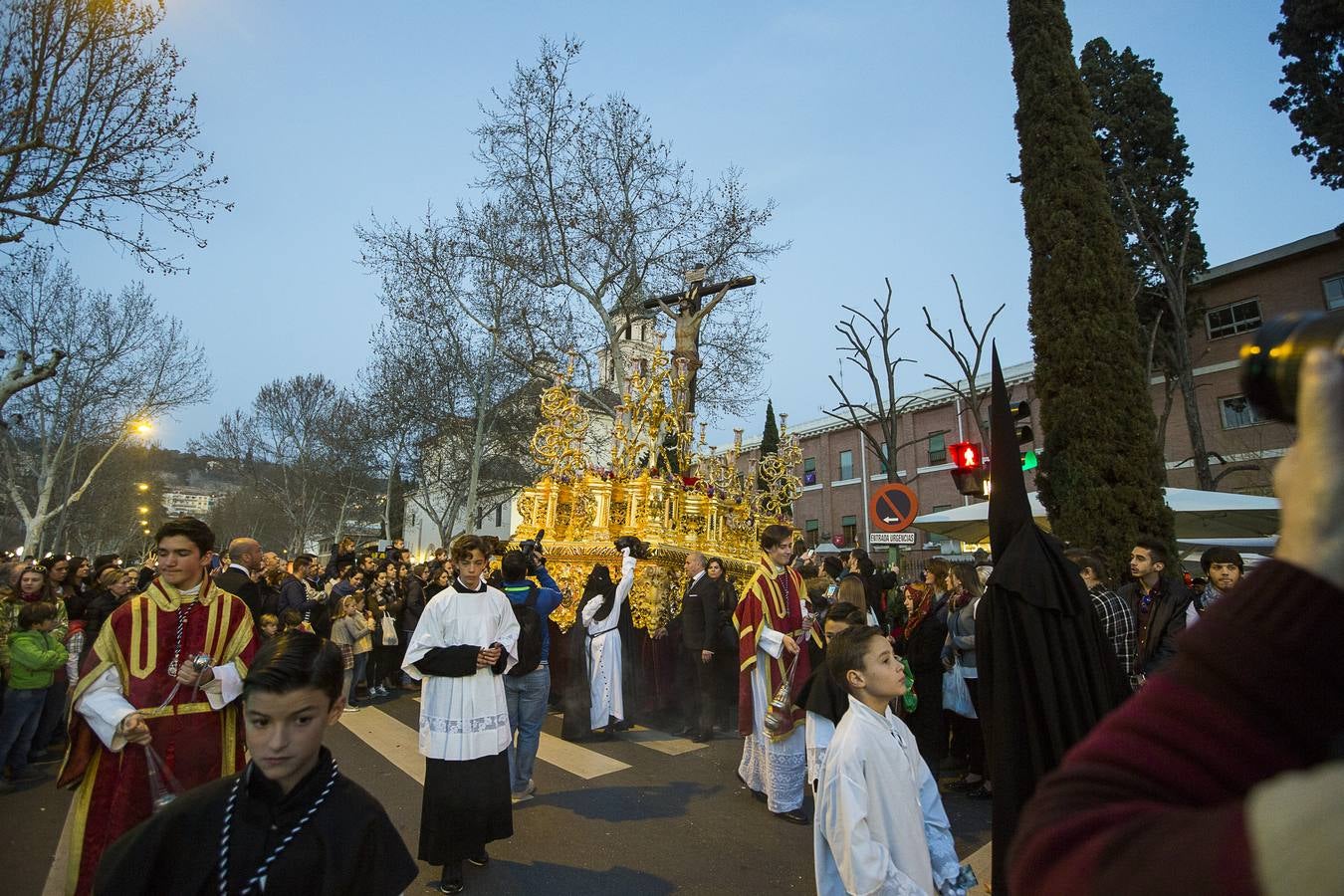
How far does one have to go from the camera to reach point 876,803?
10.1 ft

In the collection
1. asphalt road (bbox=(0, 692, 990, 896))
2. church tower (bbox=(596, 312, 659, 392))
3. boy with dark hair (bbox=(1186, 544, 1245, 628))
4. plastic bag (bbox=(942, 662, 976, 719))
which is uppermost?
church tower (bbox=(596, 312, 659, 392))

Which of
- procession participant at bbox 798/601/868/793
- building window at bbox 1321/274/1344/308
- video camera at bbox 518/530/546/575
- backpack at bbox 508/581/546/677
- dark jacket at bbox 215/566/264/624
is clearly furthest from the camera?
building window at bbox 1321/274/1344/308

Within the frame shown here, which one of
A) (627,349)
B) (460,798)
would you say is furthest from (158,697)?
(627,349)

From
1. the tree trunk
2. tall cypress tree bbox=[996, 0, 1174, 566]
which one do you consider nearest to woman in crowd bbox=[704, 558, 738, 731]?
tall cypress tree bbox=[996, 0, 1174, 566]

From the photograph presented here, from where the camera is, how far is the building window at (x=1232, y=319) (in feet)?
78.4

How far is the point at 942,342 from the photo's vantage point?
18922 millimetres

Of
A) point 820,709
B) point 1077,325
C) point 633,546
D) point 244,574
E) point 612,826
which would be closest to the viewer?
point 820,709

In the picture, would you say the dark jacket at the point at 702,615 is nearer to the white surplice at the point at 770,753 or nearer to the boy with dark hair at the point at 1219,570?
the white surplice at the point at 770,753

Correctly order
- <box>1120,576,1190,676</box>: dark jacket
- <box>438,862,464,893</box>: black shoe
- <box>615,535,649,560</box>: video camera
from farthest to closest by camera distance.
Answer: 1. <box>615,535,649,560</box>: video camera
2. <box>1120,576,1190,676</box>: dark jacket
3. <box>438,862,464,893</box>: black shoe

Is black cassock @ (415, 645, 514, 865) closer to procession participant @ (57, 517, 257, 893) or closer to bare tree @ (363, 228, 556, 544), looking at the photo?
procession participant @ (57, 517, 257, 893)

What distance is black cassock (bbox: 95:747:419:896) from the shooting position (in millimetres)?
1823

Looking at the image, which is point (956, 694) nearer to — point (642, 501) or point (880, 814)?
point (880, 814)

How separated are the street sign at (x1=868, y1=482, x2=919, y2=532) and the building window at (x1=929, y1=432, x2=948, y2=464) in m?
25.0

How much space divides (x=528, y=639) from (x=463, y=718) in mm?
1272
